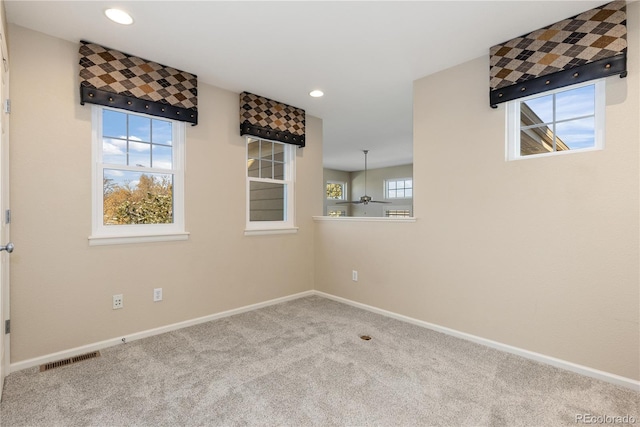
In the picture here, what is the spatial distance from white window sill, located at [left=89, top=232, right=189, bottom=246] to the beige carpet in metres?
0.88

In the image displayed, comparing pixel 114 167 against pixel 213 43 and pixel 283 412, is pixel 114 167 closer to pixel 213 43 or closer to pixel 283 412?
pixel 213 43

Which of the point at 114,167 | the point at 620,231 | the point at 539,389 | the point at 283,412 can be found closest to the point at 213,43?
the point at 114,167

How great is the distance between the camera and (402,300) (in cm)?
336

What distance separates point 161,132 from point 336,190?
283 inches

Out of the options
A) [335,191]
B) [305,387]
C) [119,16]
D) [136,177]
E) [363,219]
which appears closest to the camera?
[305,387]

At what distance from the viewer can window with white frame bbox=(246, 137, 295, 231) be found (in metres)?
3.78

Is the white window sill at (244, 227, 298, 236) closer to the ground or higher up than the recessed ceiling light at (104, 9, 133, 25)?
closer to the ground

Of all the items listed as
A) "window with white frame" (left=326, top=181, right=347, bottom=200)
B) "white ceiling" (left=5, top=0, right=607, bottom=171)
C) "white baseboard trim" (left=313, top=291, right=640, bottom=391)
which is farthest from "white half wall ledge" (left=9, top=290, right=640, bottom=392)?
"window with white frame" (left=326, top=181, right=347, bottom=200)

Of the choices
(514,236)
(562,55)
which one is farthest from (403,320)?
(562,55)

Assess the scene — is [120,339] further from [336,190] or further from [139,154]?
[336,190]

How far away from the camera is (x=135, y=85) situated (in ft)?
9.04

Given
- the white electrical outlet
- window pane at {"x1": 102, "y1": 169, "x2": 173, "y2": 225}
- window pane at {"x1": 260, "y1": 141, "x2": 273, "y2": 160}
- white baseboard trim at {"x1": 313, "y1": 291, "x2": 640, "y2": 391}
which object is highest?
window pane at {"x1": 260, "y1": 141, "x2": 273, "y2": 160}

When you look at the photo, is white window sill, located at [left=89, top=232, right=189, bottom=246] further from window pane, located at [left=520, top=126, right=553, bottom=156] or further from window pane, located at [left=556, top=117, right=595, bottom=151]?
window pane, located at [left=556, top=117, right=595, bottom=151]

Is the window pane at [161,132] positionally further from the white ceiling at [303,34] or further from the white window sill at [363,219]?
the white window sill at [363,219]
